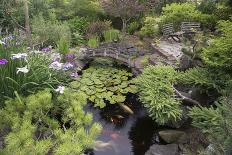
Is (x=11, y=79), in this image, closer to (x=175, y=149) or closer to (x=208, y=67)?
(x=175, y=149)

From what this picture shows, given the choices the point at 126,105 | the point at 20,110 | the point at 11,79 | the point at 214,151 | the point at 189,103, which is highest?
the point at 11,79

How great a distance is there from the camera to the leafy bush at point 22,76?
4367 mm

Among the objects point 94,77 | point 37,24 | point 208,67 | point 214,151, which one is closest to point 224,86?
point 208,67

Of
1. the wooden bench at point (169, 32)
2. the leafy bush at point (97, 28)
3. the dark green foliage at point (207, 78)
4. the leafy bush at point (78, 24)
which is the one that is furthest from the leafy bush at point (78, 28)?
the dark green foliage at point (207, 78)

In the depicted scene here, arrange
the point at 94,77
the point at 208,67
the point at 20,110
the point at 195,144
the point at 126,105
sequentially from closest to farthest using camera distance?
1. the point at 20,110
2. the point at 195,144
3. the point at 208,67
4. the point at 126,105
5. the point at 94,77

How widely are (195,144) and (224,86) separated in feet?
4.82

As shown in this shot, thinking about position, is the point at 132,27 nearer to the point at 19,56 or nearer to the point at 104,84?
the point at 104,84

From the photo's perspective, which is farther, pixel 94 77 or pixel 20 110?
pixel 94 77

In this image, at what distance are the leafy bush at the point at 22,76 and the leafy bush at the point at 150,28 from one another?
21.6 ft

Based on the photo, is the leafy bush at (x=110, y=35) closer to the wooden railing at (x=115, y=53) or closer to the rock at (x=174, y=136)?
the wooden railing at (x=115, y=53)

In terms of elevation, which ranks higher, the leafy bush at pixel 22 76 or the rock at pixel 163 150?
the leafy bush at pixel 22 76

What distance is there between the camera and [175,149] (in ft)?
17.7

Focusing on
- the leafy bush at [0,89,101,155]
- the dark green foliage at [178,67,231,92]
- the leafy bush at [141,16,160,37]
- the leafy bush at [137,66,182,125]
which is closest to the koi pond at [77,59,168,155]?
the leafy bush at [137,66,182,125]

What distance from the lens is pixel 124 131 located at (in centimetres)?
620
